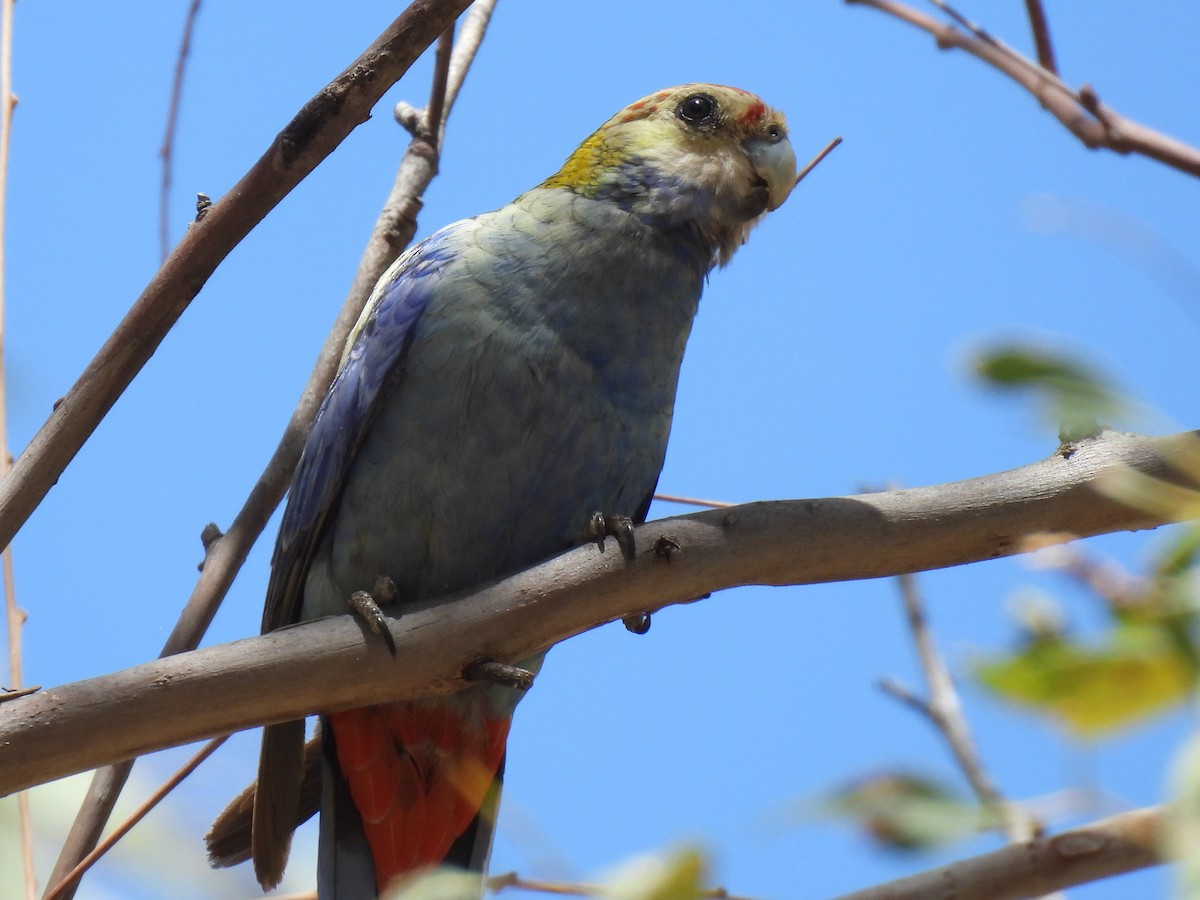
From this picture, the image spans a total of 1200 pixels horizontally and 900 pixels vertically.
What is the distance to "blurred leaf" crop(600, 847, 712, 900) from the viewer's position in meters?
0.72

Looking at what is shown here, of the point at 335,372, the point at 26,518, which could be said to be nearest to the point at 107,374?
the point at 26,518

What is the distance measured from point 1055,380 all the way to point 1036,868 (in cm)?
82

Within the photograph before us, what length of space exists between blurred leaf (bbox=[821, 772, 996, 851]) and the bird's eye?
2496 millimetres

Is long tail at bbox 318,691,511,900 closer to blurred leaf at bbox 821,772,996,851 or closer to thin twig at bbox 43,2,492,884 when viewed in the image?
thin twig at bbox 43,2,492,884

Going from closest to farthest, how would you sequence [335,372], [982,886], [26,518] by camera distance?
[982,886], [26,518], [335,372]

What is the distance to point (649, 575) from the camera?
208 cm

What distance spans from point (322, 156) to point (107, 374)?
19.3 inches

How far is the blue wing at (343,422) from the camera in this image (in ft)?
8.83

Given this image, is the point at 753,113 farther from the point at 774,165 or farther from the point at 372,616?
the point at 372,616

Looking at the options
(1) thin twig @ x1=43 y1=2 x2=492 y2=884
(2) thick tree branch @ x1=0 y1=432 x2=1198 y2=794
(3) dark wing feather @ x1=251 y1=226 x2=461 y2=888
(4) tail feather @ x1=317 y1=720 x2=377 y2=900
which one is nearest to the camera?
(2) thick tree branch @ x1=0 y1=432 x2=1198 y2=794

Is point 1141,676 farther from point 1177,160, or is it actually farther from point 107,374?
point 107,374

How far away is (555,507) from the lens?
8.91 feet

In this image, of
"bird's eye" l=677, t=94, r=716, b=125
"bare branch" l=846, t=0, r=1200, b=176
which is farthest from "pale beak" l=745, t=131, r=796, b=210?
"bare branch" l=846, t=0, r=1200, b=176

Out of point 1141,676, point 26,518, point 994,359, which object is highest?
point 26,518
